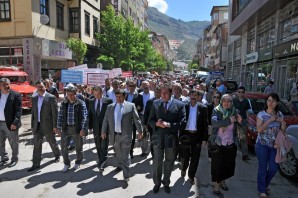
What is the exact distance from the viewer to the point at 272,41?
1992 cm

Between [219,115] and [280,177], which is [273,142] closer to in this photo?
[219,115]

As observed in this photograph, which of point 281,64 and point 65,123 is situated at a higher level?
point 281,64

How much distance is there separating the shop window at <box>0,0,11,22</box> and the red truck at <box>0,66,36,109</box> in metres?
6.72

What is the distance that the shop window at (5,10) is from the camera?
1941cm

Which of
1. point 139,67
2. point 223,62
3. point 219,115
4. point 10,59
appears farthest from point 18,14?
point 223,62

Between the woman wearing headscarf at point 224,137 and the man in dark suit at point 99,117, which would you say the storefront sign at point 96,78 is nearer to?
the man in dark suit at point 99,117

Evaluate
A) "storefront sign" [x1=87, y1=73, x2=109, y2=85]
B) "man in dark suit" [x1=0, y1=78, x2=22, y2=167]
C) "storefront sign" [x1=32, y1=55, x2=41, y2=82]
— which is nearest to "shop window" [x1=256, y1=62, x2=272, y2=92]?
"storefront sign" [x1=87, y1=73, x2=109, y2=85]

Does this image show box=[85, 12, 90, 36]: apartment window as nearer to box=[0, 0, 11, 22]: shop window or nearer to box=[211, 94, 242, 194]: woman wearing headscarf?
box=[0, 0, 11, 22]: shop window

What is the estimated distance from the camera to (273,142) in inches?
179

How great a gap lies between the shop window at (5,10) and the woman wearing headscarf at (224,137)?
19260 millimetres

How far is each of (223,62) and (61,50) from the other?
30637 mm

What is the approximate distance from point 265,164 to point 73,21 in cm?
2316

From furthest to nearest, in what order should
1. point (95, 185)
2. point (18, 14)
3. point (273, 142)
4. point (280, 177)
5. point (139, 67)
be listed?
point (139, 67), point (18, 14), point (280, 177), point (95, 185), point (273, 142)

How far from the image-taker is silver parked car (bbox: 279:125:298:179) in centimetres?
529
